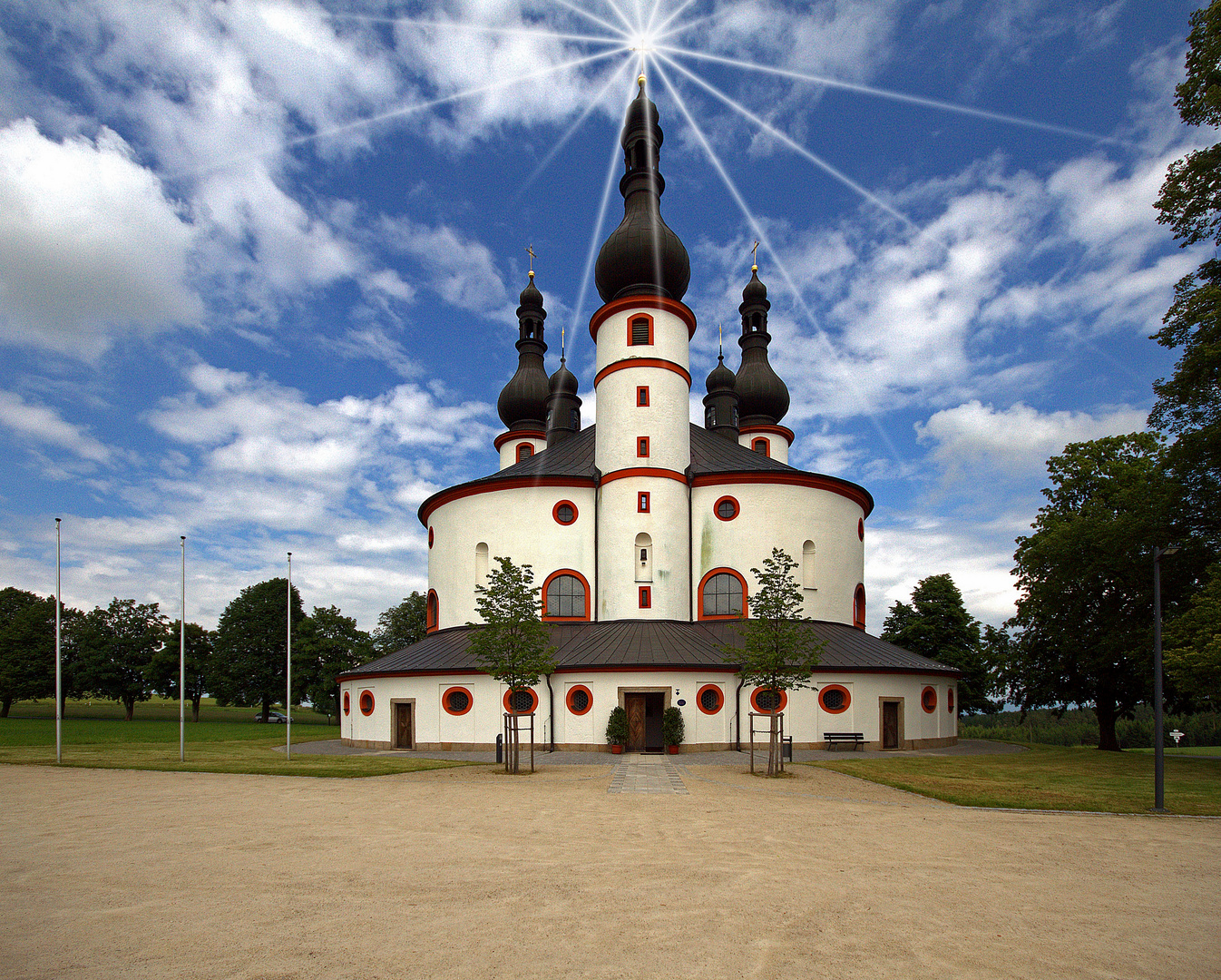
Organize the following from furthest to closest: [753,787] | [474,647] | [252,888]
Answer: [474,647] < [753,787] < [252,888]

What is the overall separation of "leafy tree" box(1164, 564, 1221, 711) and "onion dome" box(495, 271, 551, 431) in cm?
3743

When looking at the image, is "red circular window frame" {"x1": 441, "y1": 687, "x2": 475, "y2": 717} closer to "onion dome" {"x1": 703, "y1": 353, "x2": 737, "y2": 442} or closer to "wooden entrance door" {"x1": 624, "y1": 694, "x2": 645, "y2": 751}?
"wooden entrance door" {"x1": 624, "y1": 694, "x2": 645, "y2": 751}

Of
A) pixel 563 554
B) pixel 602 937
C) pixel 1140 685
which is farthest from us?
pixel 563 554

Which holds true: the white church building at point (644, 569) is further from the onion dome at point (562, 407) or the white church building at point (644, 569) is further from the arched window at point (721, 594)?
the onion dome at point (562, 407)

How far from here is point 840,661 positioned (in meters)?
30.1

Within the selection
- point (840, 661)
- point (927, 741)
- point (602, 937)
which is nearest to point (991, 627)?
point (927, 741)

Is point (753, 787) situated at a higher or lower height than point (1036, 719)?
higher

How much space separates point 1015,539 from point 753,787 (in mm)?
23160

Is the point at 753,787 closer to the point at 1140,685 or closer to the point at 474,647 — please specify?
the point at 474,647

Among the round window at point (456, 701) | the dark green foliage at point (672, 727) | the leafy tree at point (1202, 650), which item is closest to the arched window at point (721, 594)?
the dark green foliage at point (672, 727)

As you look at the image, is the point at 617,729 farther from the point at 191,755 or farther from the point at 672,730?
the point at 191,755

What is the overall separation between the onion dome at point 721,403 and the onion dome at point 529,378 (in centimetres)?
1159

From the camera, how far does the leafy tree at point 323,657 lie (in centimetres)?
5459

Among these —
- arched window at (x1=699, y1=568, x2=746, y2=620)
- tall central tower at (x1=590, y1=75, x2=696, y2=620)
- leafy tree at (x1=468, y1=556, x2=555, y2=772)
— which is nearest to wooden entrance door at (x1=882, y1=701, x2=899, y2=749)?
arched window at (x1=699, y1=568, x2=746, y2=620)
